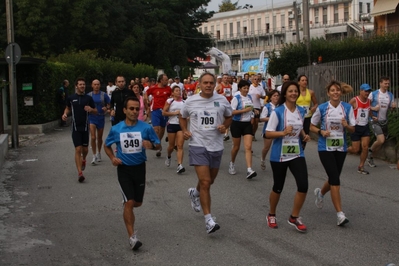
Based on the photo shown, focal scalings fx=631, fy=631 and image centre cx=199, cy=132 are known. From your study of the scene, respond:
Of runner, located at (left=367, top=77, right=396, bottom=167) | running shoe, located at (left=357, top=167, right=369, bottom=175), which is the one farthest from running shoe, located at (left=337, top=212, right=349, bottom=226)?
runner, located at (left=367, top=77, right=396, bottom=167)

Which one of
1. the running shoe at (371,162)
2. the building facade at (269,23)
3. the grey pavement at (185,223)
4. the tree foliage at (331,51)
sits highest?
the building facade at (269,23)

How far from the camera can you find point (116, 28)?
158 ft

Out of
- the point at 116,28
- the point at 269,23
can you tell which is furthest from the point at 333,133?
the point at 269,23

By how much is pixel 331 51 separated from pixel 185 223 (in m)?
23.2

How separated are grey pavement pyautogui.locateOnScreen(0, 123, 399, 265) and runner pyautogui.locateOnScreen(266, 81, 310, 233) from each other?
11.6 inches

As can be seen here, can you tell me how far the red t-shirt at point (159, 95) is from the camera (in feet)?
47.6

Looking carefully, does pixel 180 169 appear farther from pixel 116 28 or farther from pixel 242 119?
pixel 116 28

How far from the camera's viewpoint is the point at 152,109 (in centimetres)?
1467

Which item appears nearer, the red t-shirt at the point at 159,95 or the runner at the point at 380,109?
the runner at the point at 380,109

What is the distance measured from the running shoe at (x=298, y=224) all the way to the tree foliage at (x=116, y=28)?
119 ft

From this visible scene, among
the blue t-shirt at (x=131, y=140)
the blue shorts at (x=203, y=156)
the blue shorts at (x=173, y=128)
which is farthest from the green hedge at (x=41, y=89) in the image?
the blue t-shirt at (x=131, y=140)

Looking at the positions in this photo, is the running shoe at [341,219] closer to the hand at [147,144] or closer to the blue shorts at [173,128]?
the hand at [147,144]

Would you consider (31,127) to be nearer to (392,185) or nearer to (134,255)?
(392,185)

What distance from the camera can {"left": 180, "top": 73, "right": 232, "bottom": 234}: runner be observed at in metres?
7.52
